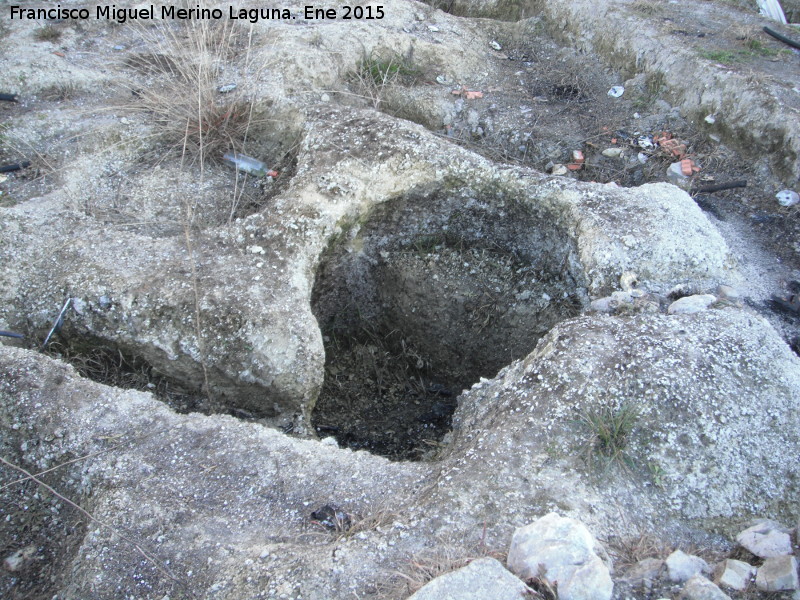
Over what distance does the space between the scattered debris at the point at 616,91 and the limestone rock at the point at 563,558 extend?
11.6 ft

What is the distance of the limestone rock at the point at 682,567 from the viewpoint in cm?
145

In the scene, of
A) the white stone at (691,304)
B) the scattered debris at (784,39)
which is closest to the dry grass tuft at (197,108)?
the white stone at (691,304)

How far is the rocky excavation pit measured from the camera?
116 inches

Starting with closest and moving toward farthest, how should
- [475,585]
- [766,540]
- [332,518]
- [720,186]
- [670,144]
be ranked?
[475,585]
[766,540]
[332,518]
[720,186]
[670,144]

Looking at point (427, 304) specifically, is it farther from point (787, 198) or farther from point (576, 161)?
point (787, 198)

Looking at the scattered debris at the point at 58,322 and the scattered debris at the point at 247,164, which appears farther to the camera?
the scattered debris at the point at 247,164

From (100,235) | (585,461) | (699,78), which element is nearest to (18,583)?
(100,235)

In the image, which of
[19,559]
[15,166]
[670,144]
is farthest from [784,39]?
[19,559]

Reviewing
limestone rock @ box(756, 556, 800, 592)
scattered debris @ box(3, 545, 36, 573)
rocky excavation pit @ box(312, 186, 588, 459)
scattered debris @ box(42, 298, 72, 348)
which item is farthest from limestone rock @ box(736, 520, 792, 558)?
scattered debris @ box(42, 298, 72, 348)

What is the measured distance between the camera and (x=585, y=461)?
178 centimetres

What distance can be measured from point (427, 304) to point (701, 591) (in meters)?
2.01

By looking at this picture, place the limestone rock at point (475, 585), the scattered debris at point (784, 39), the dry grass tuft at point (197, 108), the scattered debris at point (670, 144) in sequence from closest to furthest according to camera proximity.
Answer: the limestone rock at point (475, 585)
the dry grass tuft at point (197, 108)
the scattered debris at point (670, 144)
the scattered debris at point (784, 39)

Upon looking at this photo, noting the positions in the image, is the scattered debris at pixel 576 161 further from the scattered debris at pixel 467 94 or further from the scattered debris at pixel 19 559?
the scattered debris at pixel 19 559

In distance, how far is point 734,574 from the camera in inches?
56.7
